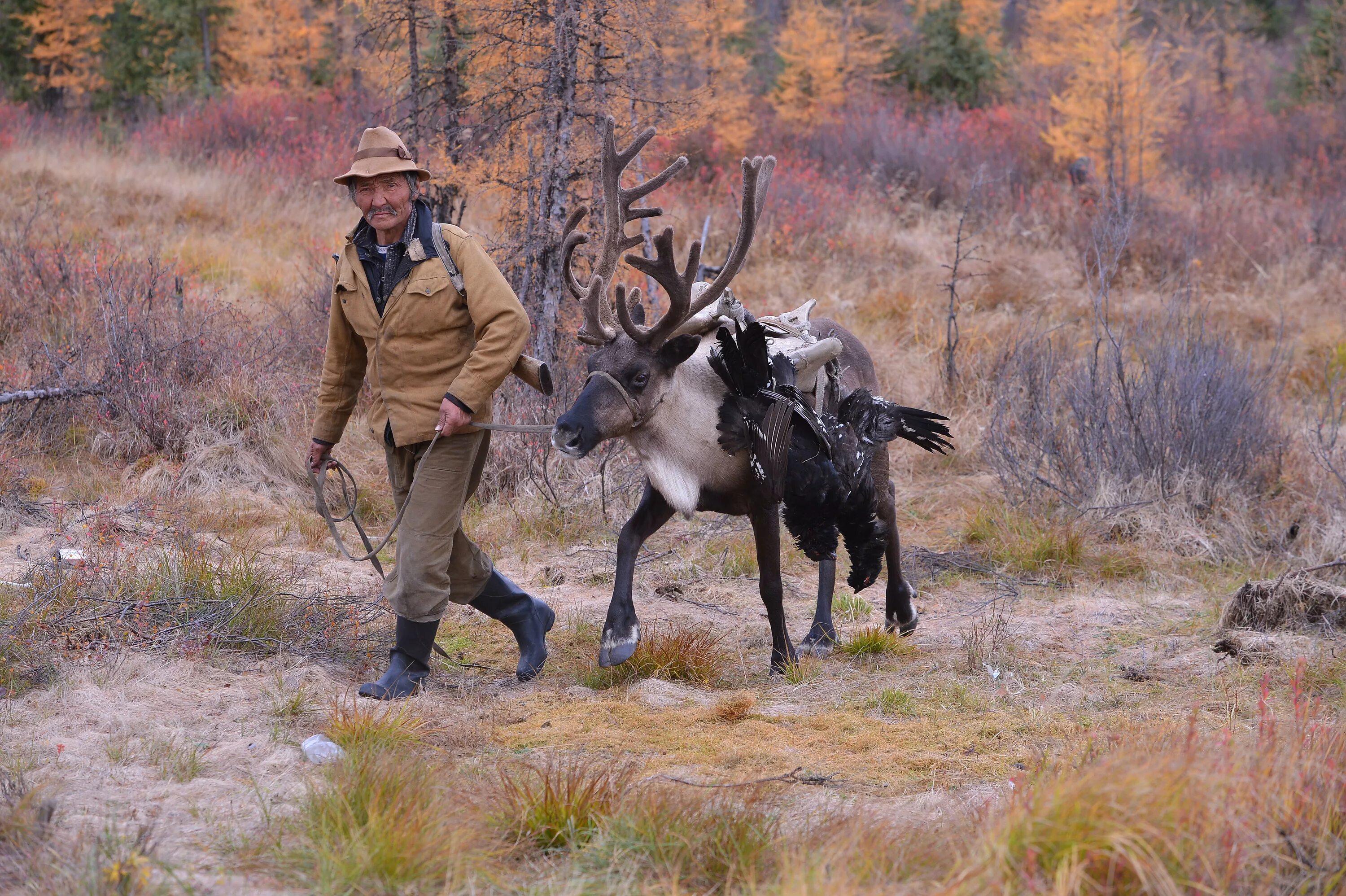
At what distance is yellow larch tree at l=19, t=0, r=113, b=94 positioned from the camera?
→ 832 inches

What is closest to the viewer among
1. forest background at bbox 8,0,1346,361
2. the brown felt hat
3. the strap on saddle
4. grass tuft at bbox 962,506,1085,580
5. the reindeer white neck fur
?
the brown felt hat

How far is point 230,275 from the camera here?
12711mm

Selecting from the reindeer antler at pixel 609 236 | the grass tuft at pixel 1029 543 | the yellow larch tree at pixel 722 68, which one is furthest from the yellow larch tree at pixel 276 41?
the reindeer antler at pixel 609 236

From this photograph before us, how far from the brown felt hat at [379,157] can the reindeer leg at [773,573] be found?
7.13 ft

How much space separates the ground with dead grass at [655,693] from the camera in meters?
3.32

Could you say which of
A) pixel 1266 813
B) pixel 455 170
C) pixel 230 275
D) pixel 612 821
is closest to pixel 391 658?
pixel 612 821

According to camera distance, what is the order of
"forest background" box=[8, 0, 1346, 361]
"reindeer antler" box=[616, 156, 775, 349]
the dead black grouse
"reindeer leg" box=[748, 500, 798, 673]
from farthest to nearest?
"forest background" box=[8, 0, 1346, 361]
"reindeer leg" box=[748, 500, 798, 673]
the dead black grouse
"reindeer antler" box=[616, 156, 775, 349]

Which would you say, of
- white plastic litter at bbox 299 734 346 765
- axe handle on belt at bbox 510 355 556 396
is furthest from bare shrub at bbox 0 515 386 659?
axe handle on belt at bbox 510 355 556 396

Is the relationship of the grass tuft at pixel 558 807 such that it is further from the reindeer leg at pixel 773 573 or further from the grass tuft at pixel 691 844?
the reindeer leg at pixel 773 573

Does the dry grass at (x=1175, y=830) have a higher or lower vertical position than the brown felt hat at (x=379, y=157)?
lower

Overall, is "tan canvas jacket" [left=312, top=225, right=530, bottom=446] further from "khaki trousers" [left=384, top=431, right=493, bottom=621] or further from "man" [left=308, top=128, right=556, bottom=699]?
"khaki trousers" [left=384, top=431, right=493, bottom=621]

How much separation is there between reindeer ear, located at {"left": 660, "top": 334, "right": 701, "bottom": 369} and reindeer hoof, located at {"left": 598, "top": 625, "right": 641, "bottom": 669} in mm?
1210

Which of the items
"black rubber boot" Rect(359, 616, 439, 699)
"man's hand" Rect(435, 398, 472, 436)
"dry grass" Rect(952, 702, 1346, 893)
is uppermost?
"man's hand" Rect(435, 398, 472, 436)

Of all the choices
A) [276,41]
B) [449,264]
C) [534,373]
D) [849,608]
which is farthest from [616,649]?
[276,41]
